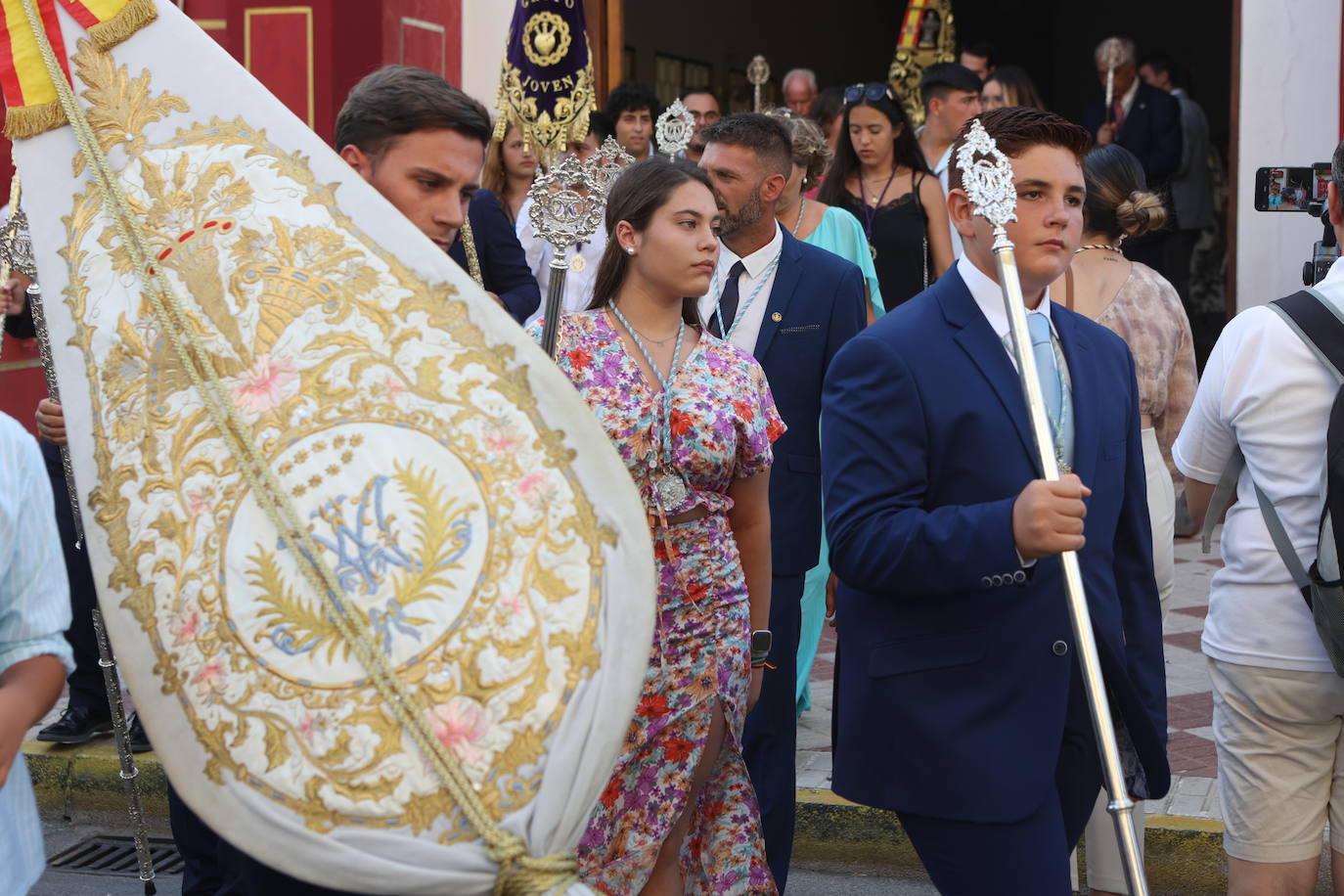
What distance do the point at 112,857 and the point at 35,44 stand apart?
11.3ft

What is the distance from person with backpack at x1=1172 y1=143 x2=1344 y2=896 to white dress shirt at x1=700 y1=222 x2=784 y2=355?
4.84ft

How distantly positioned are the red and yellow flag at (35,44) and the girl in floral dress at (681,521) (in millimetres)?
1302

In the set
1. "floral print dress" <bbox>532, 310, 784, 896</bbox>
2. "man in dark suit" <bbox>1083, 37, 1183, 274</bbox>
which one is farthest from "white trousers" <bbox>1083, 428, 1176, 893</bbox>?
"man in dark suit" <bbox>1083, 37, 1183, 274</bbox>

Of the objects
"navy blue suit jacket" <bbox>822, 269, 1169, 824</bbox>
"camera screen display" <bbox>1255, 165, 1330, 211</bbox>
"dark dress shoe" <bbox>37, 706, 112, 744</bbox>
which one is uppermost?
"camera screen display" <bbox>1255, 165, 1330, 211</bbox>

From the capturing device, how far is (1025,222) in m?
3.02

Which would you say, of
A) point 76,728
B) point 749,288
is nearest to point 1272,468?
point 749,288

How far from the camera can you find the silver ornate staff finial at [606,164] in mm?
3547

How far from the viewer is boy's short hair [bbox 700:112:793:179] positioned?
5031 mm

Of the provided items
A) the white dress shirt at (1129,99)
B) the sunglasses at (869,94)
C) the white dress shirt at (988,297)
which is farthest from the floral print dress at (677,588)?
the white dress shirt at (1129,99)

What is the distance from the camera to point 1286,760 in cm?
350

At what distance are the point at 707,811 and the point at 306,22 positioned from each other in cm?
713

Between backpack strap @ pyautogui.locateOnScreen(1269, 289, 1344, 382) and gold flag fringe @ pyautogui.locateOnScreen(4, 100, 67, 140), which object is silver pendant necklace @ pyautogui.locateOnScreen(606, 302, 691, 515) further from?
gold flag fringe @ pyautogui.locateOnScreen(4, 100, 67, 140)

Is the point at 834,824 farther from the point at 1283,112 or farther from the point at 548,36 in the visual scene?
the point at 1283,112

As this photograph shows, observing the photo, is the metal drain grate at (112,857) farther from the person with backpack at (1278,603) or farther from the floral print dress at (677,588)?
the person with backpack at (1278,603)
